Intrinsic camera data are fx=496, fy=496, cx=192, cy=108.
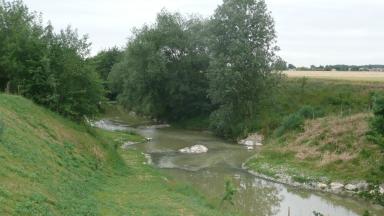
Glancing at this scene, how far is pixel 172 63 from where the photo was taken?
270 ft

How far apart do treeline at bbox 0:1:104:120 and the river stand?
9.11 m

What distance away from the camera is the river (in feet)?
102

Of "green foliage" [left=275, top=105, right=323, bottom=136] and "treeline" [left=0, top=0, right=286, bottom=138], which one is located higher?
"treeline" [left=0, top=0, right=286, bottom=138]

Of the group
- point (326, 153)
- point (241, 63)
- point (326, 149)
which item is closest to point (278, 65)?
point (241, 63)

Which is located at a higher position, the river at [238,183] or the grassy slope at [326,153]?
the grassy slope at [326,153]

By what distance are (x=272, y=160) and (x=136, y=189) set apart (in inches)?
816

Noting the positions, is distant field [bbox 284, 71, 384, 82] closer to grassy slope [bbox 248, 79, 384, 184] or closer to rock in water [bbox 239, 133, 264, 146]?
rock in water [bbox 239, 133, 264, 146]

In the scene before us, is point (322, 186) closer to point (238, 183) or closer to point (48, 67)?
point (238, 183)

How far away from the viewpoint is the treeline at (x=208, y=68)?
6506 centimetres

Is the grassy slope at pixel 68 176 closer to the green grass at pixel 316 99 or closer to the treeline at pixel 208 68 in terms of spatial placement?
the treeline at pixel 208 68

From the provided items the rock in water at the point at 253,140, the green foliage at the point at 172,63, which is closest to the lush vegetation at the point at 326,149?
the rock in water at the point at 253,140

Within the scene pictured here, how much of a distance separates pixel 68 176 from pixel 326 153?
2515cm

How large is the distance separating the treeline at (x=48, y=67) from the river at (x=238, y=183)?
9.11 meters

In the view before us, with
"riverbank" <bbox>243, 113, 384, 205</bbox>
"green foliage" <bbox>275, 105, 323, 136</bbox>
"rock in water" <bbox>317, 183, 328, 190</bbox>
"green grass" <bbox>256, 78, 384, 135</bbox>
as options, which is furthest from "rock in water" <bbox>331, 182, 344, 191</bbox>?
"green grass" <bbox>256, 78, 384, 135</bbox>
